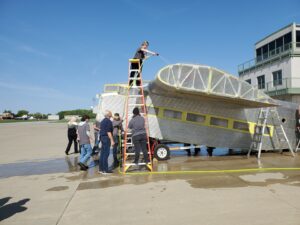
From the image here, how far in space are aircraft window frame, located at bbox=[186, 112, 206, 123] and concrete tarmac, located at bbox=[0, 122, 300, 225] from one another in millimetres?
2221

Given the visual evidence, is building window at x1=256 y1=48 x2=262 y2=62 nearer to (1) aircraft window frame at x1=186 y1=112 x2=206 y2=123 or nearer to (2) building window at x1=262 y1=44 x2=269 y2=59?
(2) building window at x1=262 y1=44 x2=269 y2=59

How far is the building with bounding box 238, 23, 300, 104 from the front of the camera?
27116 mm

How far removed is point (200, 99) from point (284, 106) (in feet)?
13.6

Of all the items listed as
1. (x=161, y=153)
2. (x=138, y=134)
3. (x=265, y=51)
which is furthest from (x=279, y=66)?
(x=138, y=134)

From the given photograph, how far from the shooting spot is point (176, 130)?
39.2ft

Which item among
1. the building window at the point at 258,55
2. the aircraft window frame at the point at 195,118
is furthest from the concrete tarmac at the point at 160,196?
the building window at the point at 258,55

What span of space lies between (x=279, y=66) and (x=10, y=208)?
2900cm

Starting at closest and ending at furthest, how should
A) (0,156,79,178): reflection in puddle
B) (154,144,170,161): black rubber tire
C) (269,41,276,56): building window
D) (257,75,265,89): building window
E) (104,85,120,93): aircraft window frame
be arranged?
(0,156,79,178): reflection in puddle → (154,144,170,161): black rubber tire → (104,85,120,93): aircraft window frame → (269,41,276,56): building window → (257,75,265,89): building window

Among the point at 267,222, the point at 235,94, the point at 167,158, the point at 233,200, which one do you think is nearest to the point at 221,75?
the point at 235,94

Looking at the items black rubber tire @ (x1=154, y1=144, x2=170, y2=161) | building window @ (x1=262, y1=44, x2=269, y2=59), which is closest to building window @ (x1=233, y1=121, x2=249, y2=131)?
black rubber tire @ (x1=154, y1=144, x2=170, y2=161)

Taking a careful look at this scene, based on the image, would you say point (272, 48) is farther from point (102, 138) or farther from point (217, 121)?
point (102, 138)

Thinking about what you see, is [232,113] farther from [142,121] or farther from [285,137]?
[142,121]

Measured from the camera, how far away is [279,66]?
2930 centimetres

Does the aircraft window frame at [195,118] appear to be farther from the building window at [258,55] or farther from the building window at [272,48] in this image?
the building window at [258,55]
